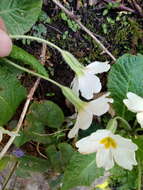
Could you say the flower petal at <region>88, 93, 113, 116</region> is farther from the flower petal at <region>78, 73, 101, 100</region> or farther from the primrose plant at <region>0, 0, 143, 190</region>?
the primrose plant at <region>0, 0, 143, 190</region>

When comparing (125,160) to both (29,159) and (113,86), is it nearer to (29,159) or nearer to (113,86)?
(113,86)

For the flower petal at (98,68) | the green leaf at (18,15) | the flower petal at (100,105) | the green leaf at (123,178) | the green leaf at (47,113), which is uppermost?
the green leaf at (18,15)

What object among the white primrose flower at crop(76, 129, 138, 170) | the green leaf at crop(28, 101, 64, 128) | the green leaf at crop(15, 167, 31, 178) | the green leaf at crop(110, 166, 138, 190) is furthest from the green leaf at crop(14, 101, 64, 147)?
the white primrose flower at crop(76, 129, 138, 170)

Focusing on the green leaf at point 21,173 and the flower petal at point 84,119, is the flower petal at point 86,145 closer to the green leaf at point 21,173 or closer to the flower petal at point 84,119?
the flower petal at point 84,119

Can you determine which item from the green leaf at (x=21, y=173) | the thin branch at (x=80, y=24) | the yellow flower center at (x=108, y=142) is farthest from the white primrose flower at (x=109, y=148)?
the thin branch at (x=80, y=24)

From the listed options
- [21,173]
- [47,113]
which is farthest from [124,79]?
[21,173]

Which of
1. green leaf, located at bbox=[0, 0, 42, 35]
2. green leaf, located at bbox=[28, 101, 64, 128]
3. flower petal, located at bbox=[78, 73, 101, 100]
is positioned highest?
green leaf, located at bbox=[0, 0, 42, 35]
